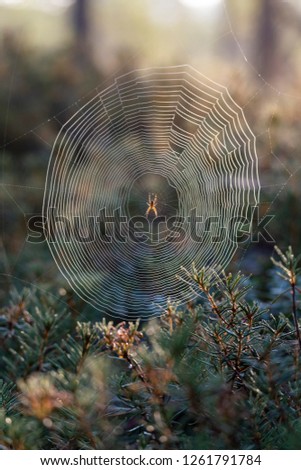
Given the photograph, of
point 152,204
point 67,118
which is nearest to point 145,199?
point 152,204

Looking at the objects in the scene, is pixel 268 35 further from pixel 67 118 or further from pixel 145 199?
pixel 145 199

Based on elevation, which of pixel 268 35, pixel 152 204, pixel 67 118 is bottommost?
pixel 152 204

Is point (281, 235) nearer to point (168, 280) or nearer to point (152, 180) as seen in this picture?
point (168, 280)

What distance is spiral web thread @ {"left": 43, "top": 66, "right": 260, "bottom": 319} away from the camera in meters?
2.24

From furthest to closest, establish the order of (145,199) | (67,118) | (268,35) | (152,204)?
1. (268,35)
2. (67,118)
3. (145,199)
4. (152,204)

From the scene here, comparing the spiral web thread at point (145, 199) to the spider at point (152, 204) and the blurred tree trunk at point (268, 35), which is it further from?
the blurred tree trunk at point (268, 35)

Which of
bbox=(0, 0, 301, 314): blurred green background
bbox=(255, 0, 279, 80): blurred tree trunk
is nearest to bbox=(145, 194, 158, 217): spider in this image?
bbox=(0, 0, 301, 314): blurred green background

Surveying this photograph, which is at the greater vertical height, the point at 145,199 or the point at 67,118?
the point at 67,118

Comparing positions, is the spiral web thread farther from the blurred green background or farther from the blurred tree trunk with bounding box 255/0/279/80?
the blurred tree trunk with bounding box 255/0/279/80

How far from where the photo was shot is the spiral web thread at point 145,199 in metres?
2.24

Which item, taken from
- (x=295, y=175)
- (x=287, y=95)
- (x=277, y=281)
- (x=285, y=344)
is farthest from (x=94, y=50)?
(x=285, y=344)

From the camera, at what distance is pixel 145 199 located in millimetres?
3129

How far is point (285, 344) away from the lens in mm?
1355

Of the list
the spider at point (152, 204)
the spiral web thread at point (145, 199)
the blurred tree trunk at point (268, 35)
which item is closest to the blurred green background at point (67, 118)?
Result: the spiral web thread at point (145, 199)
